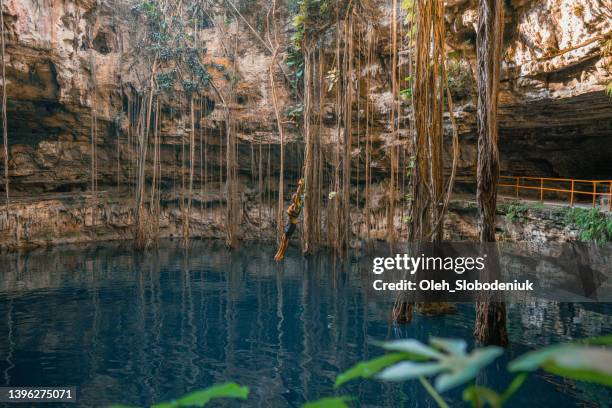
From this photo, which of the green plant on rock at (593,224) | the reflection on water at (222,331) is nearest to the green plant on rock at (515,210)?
the green plant on rock at (593,224)

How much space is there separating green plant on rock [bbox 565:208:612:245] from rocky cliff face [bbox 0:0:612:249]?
2515 mm

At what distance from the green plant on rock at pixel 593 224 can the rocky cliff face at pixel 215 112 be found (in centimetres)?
251

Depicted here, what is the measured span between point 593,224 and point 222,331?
6.65m

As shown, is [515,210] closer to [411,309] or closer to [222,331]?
[411,309]

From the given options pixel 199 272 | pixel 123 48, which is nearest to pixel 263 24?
pixel 123 48

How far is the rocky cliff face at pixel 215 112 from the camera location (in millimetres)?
9648

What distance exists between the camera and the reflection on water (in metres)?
4.57

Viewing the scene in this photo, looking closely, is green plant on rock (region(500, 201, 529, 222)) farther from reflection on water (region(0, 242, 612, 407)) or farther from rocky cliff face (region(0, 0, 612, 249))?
reflection on water (region(0, 242, 612, 407))

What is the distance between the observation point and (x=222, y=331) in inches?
254

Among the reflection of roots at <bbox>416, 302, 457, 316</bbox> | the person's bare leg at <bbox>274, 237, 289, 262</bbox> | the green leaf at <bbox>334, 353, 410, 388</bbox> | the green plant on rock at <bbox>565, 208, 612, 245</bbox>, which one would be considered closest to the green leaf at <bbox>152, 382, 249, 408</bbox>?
the green leaf at <bbox>334, 353, 410, 388</bbox>

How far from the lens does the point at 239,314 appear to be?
7359 millimetres

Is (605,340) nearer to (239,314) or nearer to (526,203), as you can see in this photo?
(239,314)

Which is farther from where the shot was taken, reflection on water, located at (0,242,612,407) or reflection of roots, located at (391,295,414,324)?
reflection of roots, located at (391,295,414,324)

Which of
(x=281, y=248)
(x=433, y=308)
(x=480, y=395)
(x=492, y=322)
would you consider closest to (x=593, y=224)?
→ (x=433, y=308)
